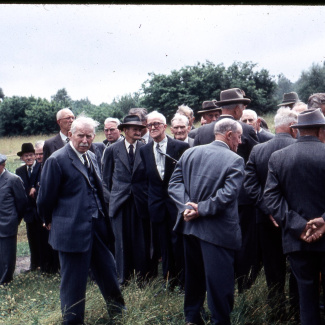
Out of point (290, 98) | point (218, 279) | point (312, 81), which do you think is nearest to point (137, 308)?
point (218, 279)

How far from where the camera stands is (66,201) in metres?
4.68

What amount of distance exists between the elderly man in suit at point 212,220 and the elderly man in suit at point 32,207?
4280mm

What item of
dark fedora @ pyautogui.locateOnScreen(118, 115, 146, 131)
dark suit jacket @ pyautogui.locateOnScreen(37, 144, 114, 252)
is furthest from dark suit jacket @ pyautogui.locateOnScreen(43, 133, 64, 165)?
dark suit jacket @ pyautogui.locateOnScreen(37, 144, 114, 252)

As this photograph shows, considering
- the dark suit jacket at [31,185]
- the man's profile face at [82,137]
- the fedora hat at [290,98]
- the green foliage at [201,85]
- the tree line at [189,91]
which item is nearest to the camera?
the man's profile face at [82,137]

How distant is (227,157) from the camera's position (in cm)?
449

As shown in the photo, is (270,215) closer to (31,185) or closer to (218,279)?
(218,279)

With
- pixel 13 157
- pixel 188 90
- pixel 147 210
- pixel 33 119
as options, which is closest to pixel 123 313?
pixel 147 210

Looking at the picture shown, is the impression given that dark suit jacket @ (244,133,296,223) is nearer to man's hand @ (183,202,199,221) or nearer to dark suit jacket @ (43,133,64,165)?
man's hand @ (183,202,199,221)

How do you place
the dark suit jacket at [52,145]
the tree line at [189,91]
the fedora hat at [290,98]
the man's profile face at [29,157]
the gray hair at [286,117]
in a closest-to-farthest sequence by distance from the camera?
the gray hair at [286,117] → the dark suit jacket at [52,145] → the fedora hat at [290,98] → the man's profile face at [29,157] → the tree line at [189,91]

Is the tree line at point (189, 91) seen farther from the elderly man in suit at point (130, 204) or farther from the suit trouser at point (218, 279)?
the suit trouser at point (218, 279)

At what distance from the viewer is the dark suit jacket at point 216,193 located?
173 inches

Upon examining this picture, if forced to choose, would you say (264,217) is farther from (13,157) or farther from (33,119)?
(33,119)

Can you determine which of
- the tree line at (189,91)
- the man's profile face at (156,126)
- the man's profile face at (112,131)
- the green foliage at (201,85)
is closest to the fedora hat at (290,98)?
the man's profile face at (112,131)

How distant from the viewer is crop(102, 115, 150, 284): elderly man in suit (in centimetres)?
638
